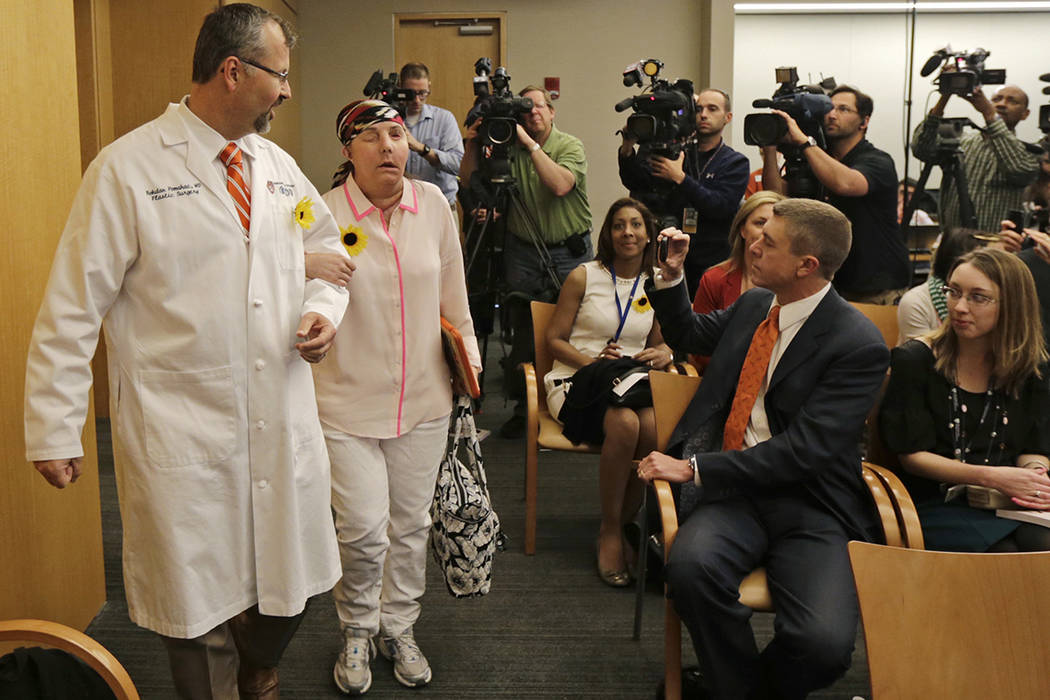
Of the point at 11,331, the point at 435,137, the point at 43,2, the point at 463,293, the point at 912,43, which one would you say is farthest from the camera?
the point at 912,43

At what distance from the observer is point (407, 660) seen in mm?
2576

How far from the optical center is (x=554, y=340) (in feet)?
11.8

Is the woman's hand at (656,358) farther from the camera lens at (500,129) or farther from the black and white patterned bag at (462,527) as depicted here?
the camera lens at (500,129)

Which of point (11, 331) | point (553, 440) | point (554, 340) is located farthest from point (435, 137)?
point (11, 331)

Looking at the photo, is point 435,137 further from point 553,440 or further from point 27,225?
point 27,225

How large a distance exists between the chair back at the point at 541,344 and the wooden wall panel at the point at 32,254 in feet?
5.42

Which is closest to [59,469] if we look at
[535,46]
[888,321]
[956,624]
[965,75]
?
[956,624]

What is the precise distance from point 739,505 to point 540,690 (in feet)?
2.39

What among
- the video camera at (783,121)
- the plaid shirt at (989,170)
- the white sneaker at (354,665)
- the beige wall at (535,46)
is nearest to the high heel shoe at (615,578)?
the white sneaker at (354,665)

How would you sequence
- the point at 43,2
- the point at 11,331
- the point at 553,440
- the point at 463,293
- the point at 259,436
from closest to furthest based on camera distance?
the point at 259,436 → the point at 11,331 → the point at 43,2 → the point at 463,293 → the point at 553,440

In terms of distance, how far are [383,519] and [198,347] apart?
778 mm

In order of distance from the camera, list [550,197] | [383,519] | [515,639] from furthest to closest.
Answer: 1. [550,197]
2. [515,639]
3. [383,519]

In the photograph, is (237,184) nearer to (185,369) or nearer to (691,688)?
(185,369)

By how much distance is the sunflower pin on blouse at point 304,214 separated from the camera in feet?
6.57
